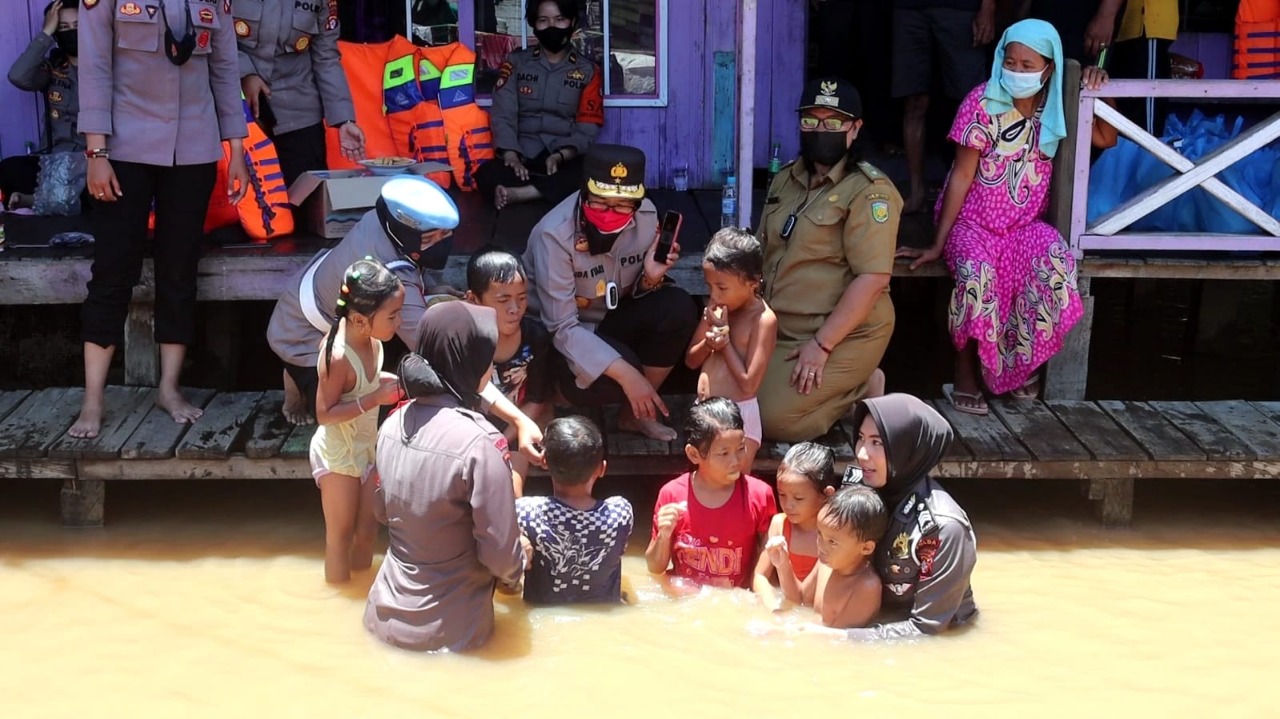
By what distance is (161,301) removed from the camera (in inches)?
222

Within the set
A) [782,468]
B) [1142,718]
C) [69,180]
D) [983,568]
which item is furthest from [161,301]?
[1142,718]

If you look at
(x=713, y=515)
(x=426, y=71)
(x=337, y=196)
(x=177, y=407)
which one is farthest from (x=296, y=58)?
(x=713, y=515)

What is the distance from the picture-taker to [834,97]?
543 cm

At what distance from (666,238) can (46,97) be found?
145 inches

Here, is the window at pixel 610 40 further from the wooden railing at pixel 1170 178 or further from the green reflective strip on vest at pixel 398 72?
the wooden railing at pixel 1170 178

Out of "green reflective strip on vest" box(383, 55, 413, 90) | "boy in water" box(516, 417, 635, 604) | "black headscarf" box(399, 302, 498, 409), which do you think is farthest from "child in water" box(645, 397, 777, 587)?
"green reflective strip on vest" box(383, 55, 413, 90)

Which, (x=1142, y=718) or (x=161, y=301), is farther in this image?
(x=161, y=301)

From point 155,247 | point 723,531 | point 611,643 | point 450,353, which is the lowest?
point 611,643

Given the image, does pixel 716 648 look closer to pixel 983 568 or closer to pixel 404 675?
pixel 404 675

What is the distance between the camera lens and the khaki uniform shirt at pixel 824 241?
544cm

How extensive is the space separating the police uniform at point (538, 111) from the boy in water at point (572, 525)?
3011 mm

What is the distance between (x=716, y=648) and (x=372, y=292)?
167 centimetres

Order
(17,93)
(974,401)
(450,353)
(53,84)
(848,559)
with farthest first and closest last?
(17,93)
(53,84)
(974,401)
(848,559)
(450,353)

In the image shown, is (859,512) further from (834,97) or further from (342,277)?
(342,277)
